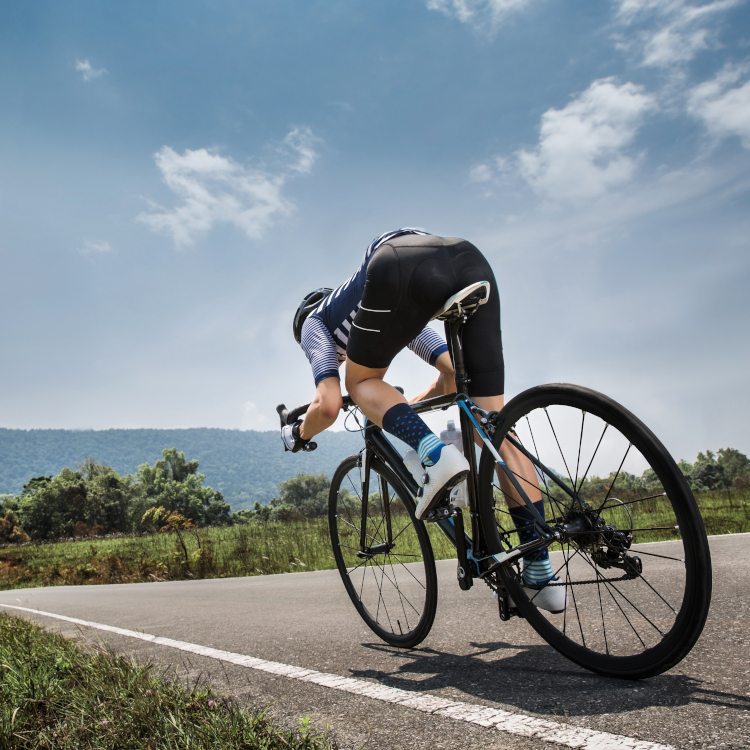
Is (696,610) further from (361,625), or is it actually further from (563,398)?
(361,625)

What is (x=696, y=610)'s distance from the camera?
183 cm

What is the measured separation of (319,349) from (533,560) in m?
1.66

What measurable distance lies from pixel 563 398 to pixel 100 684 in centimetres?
213

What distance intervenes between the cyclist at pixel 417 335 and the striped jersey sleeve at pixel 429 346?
23.3 inches

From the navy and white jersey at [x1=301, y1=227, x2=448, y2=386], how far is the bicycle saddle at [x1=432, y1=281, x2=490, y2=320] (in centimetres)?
64

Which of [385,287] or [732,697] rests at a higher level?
[385,287]

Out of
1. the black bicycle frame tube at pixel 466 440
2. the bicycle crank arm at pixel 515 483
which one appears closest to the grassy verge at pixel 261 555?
the black bicycle frame tube at pixel 466 440

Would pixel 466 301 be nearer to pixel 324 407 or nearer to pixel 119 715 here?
pixel 324 407

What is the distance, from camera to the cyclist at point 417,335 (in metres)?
2.50

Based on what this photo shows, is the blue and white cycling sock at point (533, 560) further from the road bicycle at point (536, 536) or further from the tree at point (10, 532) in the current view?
the tree at point (10, 532)

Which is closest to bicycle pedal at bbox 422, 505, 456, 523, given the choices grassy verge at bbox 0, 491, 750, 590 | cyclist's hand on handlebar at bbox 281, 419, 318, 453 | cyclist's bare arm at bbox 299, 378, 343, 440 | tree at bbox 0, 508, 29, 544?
cyclist's bare arm at bbox 299, 378, 343, 440

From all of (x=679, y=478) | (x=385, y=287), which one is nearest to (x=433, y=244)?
(x=385, y=287)

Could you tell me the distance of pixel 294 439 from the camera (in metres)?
3.47

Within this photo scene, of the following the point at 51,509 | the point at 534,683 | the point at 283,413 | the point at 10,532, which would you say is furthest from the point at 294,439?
the point at 51,509
